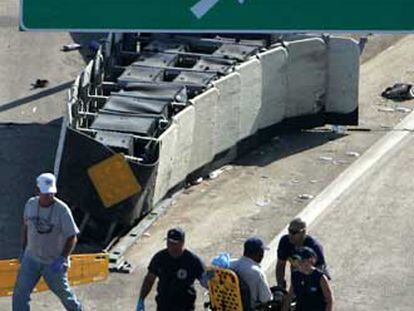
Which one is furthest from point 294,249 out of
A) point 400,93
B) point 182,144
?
point 400,93

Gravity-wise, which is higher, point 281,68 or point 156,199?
point 281,68

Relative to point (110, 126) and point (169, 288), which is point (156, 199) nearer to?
point (110, 126)

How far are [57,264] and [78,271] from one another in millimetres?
2518

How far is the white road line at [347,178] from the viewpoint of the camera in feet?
50.5

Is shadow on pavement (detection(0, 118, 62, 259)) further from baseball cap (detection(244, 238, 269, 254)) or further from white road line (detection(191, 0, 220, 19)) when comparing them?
white road line (detection(191, 0, 220, 19))

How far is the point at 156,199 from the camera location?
1636 cm

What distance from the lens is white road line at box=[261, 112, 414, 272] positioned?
606 inches

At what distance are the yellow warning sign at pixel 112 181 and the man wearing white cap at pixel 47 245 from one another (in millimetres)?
3941

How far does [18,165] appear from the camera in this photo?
18.1 meters

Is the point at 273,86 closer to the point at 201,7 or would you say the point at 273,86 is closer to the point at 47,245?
the point at 47,245

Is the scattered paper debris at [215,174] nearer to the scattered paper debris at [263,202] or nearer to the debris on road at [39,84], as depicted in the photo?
the scattered paper debris at [263,202]

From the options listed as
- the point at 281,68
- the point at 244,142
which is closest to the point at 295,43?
the point at 281,68

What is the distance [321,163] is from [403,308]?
5.64 meters

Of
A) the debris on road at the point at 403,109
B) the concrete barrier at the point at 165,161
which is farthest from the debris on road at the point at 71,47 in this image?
the concrete barrier at the point at 165,161
